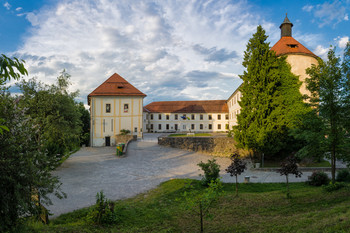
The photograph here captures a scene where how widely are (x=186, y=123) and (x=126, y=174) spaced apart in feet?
131

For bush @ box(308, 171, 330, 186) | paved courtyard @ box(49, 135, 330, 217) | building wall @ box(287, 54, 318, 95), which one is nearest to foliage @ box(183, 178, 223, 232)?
paved courtyard @ box(49, 135, 330, 217)

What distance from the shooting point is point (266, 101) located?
1964cm

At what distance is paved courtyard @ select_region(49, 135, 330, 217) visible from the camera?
11.0 meters

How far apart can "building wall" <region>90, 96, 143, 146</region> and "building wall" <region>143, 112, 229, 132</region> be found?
65.5 ft

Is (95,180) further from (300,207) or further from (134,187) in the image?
(300,207)

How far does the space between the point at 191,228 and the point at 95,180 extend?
917cm

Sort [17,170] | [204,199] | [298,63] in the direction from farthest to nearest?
[298,63] → [204,199] → [17,170]

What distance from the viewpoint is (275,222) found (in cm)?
679

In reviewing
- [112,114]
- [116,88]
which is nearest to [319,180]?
[112,114]

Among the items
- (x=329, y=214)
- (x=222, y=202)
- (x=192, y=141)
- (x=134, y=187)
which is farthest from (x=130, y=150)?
(x=329, y=214)

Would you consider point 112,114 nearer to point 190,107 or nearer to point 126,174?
point 126,174

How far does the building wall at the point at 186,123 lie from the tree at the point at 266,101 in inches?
1327

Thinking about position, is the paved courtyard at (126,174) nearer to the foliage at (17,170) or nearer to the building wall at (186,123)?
the foliage at (17,170)

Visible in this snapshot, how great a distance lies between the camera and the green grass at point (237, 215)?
612cm
